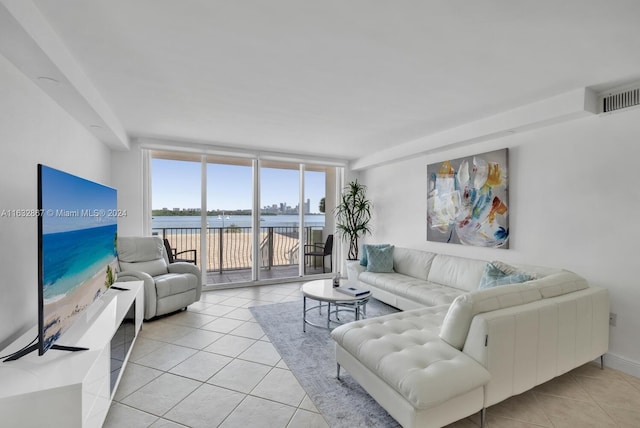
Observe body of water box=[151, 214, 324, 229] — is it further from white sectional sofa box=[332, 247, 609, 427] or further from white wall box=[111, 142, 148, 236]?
white sectional sofa box=[332, 247, 609, 427]

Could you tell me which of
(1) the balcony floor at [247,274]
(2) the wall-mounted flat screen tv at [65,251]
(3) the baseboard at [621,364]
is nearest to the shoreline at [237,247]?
(1) the balcony floor at [247,274]

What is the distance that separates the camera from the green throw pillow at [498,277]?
8.65ft

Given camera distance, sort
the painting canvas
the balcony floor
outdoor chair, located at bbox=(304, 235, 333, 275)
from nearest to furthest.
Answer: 1. the painting canvas
2. the balcony floor
3. outdoor chair, located at bbox=(304, 235, 333, 275)

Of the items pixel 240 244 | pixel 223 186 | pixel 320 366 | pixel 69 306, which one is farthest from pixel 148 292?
pixel 240 244

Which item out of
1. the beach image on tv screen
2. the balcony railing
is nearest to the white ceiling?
the beach image on tv screen

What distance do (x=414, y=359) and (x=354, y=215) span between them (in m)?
4.08

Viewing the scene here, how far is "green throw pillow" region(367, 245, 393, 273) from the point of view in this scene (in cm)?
446

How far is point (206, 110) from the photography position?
3.28 m

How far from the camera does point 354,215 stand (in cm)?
579

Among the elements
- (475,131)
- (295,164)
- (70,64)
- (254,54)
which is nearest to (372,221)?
(295,164)

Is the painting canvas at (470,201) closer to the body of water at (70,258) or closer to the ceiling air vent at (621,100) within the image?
the ceiling air vent at (621,100)

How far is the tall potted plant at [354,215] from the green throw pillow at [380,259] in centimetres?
117

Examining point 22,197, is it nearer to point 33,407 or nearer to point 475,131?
point 33,407

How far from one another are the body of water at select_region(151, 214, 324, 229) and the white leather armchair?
0.91 metres
